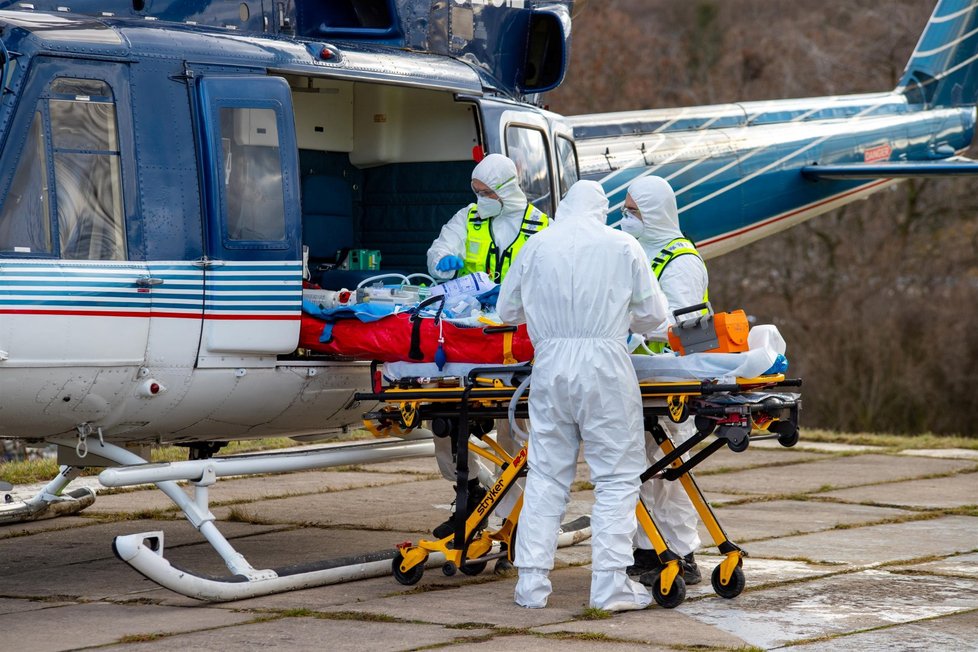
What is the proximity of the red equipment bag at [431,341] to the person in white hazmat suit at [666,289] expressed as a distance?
27.5 inches

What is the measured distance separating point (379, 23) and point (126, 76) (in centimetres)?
224

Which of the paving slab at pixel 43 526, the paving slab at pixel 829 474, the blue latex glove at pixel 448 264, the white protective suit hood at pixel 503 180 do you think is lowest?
the paving slab at pixel 829 474

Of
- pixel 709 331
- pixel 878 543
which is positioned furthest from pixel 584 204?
pixel 878 543

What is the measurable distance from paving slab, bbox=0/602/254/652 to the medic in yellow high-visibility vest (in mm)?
2423

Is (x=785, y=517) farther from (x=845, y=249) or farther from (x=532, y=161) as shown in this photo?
(x=845, y=249)

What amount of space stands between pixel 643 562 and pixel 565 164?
128 inches

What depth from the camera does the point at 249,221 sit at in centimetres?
743

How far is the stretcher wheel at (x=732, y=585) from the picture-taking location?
22.9 feet

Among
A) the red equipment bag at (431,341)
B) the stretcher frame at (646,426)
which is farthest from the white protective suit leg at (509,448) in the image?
the red equipment bag at (431,341)

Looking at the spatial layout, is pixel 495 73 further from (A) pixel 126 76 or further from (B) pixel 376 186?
(A) pixel 126 76

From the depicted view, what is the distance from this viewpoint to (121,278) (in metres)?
6.89

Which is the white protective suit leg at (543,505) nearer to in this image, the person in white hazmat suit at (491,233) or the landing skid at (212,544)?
the landing skid at (212,544)

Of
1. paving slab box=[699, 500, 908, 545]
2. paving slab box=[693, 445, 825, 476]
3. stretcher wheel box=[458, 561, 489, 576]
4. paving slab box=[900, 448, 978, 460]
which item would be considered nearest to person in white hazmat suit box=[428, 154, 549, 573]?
stretcher wheel box=[458, 561, 489, 576]

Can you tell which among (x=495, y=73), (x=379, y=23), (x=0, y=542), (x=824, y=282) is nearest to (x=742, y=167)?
(x=495, y=73)
